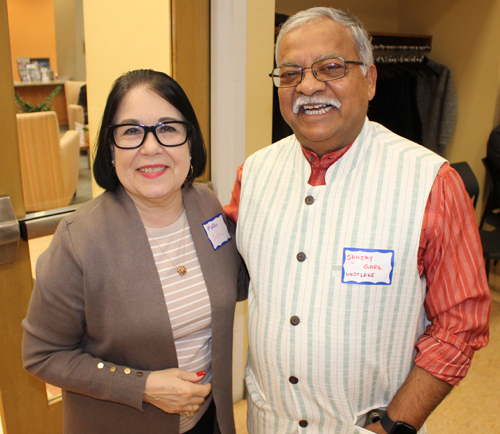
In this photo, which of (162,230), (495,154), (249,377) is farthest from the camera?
(495,154)

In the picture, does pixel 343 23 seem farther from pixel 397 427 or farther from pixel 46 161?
pixel 46 161

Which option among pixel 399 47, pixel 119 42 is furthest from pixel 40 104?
pixel 399 47

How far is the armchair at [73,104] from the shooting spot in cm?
204

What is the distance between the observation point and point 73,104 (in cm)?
210

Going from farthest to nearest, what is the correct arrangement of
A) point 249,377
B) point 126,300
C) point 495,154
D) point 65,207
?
point 495,154 < point 65,207 < point 249,377 < point 126,300

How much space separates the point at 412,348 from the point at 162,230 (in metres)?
0.85

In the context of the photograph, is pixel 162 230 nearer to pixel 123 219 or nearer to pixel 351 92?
pixel 123 219

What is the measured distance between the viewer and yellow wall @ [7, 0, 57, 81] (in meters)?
A: 1.67

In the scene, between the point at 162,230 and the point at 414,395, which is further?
the point at 162,230

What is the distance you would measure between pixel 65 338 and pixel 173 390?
0.35m

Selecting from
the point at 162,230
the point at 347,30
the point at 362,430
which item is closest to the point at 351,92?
the point at 347,30

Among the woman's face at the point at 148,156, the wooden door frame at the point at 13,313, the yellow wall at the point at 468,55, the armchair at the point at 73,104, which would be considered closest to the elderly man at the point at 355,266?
the woman's face at the point at 148,156

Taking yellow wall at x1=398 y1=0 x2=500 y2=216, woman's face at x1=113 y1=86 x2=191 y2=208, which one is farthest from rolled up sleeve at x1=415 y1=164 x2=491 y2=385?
yellow wall at x1=398 y1=0 x2=500 y2=216

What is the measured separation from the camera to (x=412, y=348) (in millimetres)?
1311
